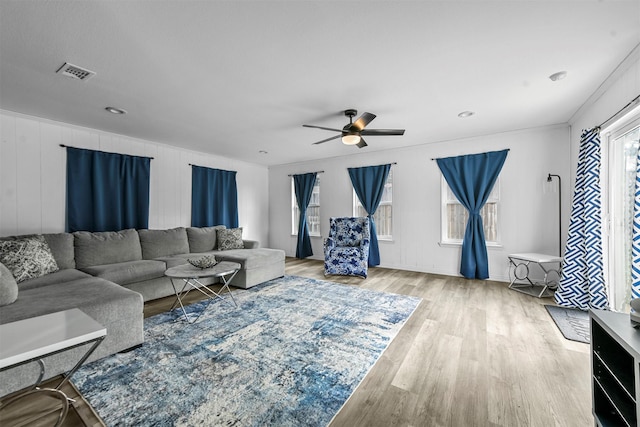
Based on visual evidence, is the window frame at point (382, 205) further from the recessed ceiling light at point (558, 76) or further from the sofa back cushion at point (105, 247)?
the sofa back cushion at point (105, 247)

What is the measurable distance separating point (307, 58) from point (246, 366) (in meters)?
2.49

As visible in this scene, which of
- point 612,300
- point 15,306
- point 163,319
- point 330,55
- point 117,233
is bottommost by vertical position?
point 163,319

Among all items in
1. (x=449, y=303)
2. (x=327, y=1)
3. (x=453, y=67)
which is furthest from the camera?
(x=449, y=303)

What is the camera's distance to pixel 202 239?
15.6 ft

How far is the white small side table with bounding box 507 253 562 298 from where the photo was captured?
140 inches

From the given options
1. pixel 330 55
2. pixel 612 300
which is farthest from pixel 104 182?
pixel 612 300

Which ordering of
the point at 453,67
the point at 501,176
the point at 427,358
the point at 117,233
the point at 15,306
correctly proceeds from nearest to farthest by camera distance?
the point at 15,306 < the point at 427,358 < the point at 453,67 < the point at 117,233 < the point at 501,176

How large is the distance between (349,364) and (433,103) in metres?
2.92

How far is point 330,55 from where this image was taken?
210 centimetres

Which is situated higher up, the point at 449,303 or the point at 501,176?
the point at 501,176

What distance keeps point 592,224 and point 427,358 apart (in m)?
2.62

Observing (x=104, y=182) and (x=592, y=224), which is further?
(x=104, y=182)

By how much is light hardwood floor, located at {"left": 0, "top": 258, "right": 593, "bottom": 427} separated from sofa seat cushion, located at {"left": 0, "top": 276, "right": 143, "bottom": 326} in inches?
33.0

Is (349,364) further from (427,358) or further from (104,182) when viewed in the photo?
(104,182)
